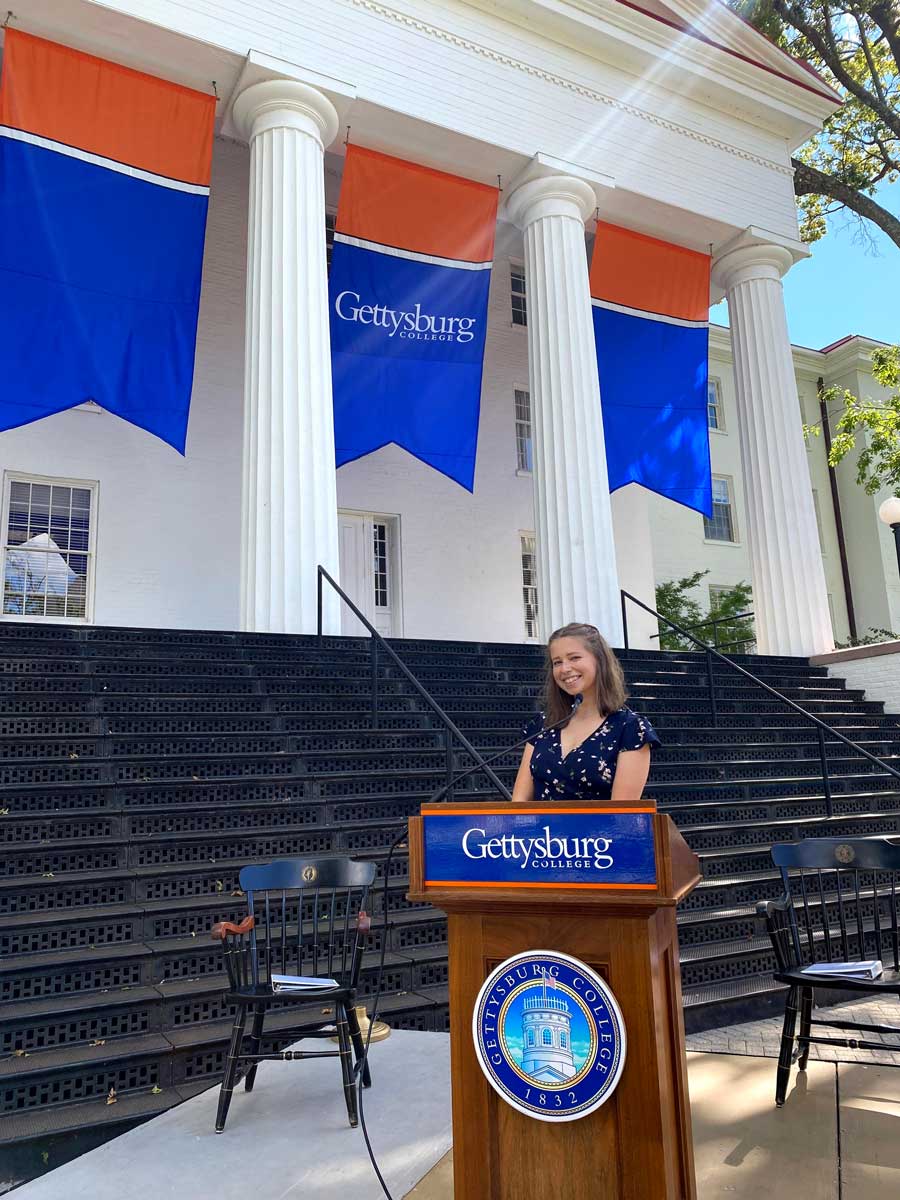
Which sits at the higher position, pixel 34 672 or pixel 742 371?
pixel 742 371

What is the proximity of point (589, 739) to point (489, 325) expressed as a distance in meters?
15.9

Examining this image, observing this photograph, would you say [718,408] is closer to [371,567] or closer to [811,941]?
[371,567]

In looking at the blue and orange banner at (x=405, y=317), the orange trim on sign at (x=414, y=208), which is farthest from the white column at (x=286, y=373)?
the orange trim on sign at (x=414, y=208)

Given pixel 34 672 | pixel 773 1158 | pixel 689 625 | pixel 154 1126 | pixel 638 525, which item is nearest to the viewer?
pixel 773 1158

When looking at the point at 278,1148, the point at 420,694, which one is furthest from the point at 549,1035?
the point at 420,694

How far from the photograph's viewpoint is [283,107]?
11734mm

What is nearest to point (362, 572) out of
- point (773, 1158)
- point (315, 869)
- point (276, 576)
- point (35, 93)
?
point (276, 576)

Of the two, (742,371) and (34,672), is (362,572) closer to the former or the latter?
(742,371)

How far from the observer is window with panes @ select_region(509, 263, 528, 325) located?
61.3 ft

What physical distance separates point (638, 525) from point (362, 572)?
6281mm

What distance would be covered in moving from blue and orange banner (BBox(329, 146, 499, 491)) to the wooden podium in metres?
9.32

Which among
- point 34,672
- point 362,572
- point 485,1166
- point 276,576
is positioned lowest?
point 485,1166

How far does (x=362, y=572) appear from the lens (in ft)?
53.8

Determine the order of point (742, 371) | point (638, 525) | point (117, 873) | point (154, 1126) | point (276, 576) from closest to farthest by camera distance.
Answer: point (154, 1126) → point (117, 873) → point (276, 576) → point (742, 371) → point (638, 525)
